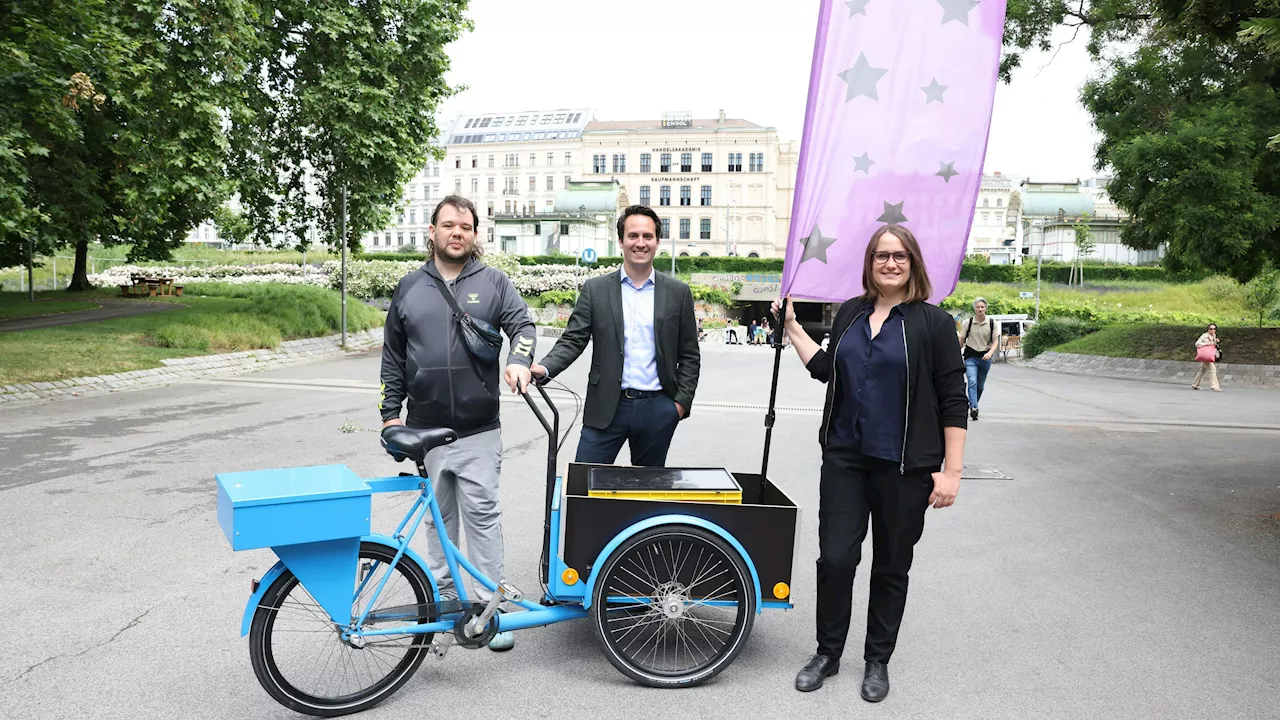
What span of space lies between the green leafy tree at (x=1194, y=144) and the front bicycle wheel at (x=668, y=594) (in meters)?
18.1

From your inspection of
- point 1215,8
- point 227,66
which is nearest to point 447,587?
point 1215,8

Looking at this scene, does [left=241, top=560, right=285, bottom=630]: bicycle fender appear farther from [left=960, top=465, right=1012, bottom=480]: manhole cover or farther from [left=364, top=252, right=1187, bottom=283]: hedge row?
[left=364, top=252, right=1187, bottom=283]: hedge row

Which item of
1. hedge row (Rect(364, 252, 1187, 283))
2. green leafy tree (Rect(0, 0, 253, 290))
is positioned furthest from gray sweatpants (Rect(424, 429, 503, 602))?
hedge row (Rect(364, 252, 1187, 283))

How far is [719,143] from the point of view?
10612cm

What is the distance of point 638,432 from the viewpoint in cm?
459

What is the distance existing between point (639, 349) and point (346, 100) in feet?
60.1

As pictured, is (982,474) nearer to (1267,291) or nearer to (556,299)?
(1267,291)

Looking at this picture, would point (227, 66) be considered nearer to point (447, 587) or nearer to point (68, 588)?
point (68, 588)

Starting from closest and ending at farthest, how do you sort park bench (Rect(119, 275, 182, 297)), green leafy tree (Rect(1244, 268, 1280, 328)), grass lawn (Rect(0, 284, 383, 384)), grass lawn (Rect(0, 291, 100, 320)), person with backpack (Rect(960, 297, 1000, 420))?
person with backpack (Rect(960, 297, 1000, 420))
grass lawn (Rect(0, 284, 383, 384))
grass lawn (Rect(0, 291, 100, 320))
park bench (Rect(119, 275, 182, 297))
green leafy tree (Rect(1244, 268, 1280, 328))

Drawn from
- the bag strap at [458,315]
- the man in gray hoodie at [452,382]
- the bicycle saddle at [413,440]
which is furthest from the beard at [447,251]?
the bicycle saddle at [413,440]

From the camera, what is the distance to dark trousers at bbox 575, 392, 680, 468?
4562 mm

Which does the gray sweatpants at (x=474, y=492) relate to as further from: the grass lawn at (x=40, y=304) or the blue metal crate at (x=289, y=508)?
the grass lawn at (x=40, y=304)

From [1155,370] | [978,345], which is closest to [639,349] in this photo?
[978,345]

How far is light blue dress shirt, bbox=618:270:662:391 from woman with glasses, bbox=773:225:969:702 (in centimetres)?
107
